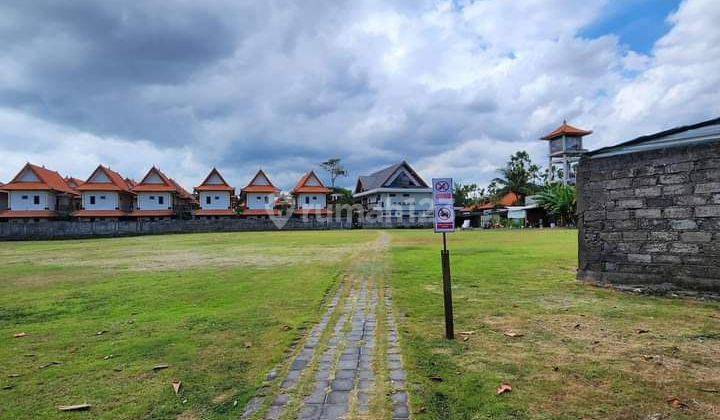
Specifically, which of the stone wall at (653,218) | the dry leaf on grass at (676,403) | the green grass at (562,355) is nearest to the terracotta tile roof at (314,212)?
the stone wall at (653,218)

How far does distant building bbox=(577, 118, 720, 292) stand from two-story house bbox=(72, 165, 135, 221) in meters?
54.7

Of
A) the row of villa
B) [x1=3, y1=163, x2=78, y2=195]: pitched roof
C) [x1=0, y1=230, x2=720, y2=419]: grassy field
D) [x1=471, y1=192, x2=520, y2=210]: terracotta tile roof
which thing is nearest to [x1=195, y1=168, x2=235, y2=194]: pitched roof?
the row of villa

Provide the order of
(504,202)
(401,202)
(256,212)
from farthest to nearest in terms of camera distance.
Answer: (504,202) < (401,202) < (256,212)

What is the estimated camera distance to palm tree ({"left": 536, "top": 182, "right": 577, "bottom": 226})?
45.3m

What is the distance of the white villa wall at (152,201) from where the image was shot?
54.2 meters

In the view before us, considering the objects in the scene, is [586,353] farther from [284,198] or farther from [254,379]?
[284,198]

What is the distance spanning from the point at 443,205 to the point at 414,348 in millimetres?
1730

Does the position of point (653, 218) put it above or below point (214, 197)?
below

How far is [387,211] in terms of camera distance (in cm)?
6175

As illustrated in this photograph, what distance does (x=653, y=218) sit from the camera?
8.20m

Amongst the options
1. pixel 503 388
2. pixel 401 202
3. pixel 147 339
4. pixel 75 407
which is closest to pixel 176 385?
pixel 75 407

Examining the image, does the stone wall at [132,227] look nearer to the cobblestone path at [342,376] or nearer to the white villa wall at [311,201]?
the white villa wall at [311,201]

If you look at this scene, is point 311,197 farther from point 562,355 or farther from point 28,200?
point 562,355

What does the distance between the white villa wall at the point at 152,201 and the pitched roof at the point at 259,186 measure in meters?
9.66
